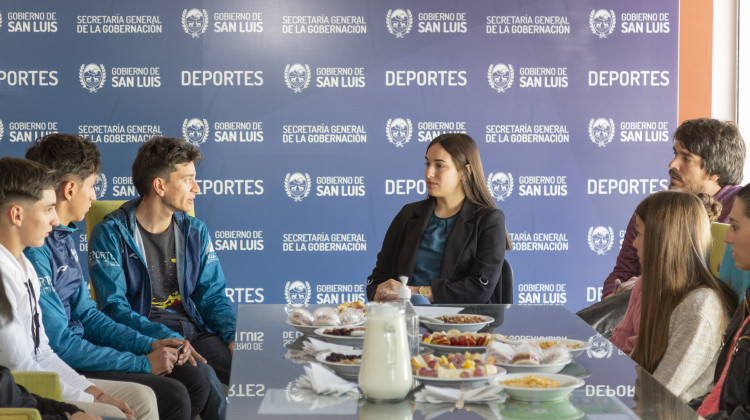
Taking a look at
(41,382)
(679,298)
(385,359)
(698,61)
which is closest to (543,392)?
(385,359)

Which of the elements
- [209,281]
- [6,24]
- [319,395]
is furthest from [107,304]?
[6,24]

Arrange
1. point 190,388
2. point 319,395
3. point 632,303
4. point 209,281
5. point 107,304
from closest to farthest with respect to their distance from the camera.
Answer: point 319,395, point 632,303, point 190,388, point 107,304, point 209,281

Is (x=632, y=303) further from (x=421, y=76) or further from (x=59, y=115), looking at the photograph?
(x=59, y=115)

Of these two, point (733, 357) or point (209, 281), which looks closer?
point (733, 357)

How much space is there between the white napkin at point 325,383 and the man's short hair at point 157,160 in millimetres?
1591

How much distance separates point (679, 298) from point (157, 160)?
191 centimetres

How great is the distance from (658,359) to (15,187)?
5.52 feet

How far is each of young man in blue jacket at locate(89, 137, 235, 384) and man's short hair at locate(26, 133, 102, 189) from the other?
A: 12.2 inches

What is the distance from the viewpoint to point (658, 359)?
2002 mm

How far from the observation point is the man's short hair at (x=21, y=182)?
2.10m

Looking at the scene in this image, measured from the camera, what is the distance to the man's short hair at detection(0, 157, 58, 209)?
2.10 metres

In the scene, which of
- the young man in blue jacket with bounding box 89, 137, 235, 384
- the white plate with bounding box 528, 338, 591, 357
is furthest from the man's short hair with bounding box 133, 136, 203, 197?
the white plate with bounding box 528, 338, 591, 357

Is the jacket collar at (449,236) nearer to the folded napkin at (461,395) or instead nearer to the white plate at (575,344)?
the white plate at (575,344)

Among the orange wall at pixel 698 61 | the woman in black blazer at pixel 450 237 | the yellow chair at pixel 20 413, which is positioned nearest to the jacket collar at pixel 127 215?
the woman in black blazer at pixel 450 237
